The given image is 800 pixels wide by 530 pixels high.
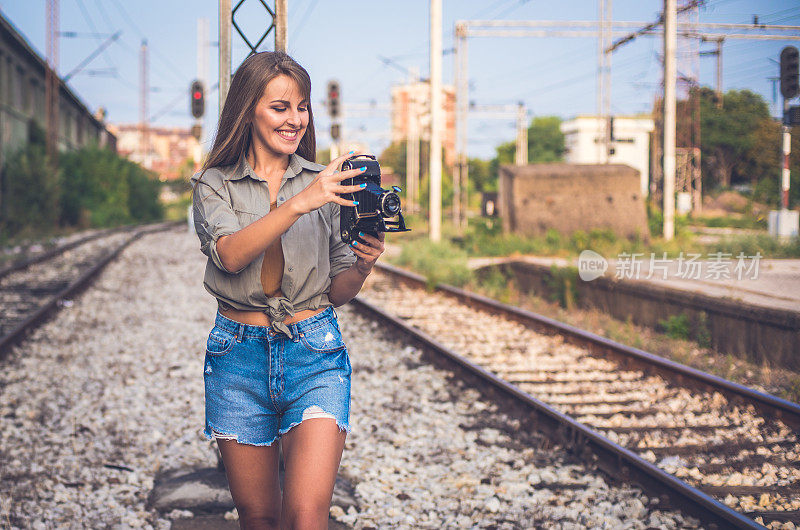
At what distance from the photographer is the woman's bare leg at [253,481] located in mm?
2379

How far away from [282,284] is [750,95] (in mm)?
22755

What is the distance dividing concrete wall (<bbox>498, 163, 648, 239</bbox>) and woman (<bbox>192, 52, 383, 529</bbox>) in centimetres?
1517

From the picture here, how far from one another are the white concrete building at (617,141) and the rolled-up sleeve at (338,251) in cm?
6808

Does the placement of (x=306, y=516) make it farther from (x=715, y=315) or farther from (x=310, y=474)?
(x=715, y=315)

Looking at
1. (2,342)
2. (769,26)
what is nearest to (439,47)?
(769,26)

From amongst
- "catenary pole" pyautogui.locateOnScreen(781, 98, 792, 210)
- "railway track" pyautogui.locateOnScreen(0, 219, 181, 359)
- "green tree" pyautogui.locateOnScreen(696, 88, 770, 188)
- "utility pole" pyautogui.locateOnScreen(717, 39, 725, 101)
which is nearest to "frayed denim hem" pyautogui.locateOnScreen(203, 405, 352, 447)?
"railway track" pyautogui.locateOnScreen(0, 219, 181, 359)

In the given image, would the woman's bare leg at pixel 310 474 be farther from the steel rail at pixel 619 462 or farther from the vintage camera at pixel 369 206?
the steel rail at pixel 619 462

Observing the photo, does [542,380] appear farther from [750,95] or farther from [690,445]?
[750,95]

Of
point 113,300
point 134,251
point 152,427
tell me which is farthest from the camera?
point 134,251

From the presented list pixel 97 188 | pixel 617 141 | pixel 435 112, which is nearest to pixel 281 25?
pixel 435 112

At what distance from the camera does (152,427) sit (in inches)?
223

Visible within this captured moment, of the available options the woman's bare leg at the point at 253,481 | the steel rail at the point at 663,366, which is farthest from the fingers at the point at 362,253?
the steel rail at the point at 663,366

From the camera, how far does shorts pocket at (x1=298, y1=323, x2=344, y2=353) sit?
2346mm

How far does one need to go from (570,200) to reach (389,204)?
15619 millimetres
